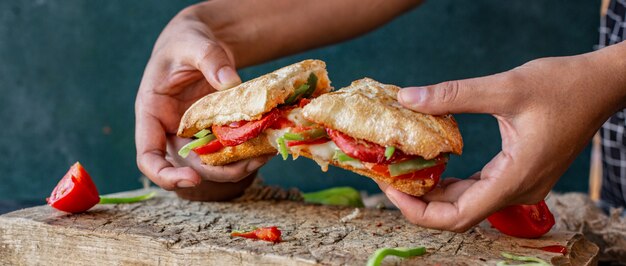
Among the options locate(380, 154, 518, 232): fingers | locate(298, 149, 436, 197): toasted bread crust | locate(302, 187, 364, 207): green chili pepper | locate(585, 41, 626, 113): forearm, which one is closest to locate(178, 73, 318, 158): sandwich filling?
locate(298, 149, 436, 197): toasted bread crust

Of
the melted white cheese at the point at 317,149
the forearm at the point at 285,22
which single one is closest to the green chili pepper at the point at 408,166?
the melted white cheese at the point at 317,149

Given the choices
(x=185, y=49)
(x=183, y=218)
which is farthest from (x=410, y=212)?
(x=185, y=49)

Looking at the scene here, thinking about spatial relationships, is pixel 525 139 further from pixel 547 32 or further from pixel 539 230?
pixel 547 32

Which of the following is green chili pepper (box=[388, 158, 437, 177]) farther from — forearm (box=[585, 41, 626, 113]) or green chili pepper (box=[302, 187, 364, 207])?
green chili pepper (box=[302, 187, 364, 207])

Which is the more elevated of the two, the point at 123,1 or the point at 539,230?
the point at 123,1

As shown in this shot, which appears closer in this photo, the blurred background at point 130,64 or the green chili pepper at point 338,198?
the green chili pepper at point 338,198

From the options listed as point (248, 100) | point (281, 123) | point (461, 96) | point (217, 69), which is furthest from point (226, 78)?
point (461, 96)

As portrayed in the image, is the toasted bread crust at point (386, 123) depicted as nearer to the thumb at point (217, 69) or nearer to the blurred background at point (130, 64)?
the thumb at point (217, 69)
